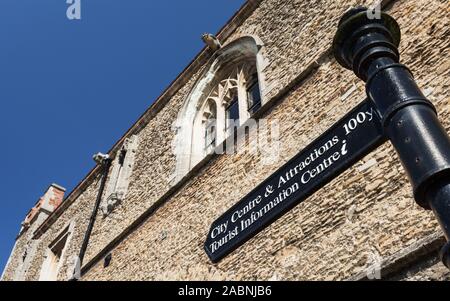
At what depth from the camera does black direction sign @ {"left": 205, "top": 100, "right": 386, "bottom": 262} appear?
155 inches

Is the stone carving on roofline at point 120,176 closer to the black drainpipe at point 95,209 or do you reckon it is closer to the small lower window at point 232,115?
the black drainpipe at point 95,209

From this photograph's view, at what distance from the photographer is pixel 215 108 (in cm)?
826

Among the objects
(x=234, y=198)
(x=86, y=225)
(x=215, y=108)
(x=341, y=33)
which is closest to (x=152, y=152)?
(x=215, y=108)

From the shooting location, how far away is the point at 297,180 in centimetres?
447

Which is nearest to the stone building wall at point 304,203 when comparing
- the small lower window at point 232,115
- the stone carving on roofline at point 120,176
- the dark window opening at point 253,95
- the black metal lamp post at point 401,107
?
the stone carving on roofline at point 120,176

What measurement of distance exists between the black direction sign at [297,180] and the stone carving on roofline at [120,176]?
3990 millimetres

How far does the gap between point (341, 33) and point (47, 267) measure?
420 inches

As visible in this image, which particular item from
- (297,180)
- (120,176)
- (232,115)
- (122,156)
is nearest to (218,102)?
(232,115)

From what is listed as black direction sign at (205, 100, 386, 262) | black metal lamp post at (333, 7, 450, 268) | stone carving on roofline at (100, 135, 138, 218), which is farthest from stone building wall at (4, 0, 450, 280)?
black metal lamp post at (333, 7, 450, 268)

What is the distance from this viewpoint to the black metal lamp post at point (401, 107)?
1.64 m

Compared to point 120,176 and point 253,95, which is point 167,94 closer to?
point 120,176

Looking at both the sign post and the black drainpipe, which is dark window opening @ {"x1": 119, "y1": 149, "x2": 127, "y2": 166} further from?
the sign post
